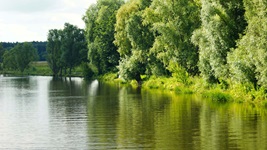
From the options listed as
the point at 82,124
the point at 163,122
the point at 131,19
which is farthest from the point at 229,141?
the point at 131,19

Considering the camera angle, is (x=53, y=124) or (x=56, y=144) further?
(x=53, y=124)

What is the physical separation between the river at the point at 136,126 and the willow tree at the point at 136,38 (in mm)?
27961

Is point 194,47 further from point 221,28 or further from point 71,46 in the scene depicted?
point 71,46

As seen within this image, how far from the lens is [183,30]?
59844mm

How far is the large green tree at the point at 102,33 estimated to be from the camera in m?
100

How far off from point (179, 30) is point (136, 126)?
31861 millimetres

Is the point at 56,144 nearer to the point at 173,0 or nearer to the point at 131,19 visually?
the point at 173,0

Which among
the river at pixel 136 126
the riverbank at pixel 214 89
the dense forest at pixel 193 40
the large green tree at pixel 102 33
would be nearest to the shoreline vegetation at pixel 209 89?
the riverbank at pixel 214 89

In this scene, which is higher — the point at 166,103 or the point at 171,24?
the point at 171,24

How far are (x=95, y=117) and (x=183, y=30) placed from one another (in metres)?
27.9

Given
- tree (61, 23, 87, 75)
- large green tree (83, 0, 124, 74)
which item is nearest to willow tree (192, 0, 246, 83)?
large green tree (83, 0, 124, 74)

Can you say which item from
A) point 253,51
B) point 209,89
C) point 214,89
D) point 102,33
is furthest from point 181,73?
point 102,33

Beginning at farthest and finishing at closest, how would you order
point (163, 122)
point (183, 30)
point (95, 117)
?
point (183, 30), point (95, 117), point (163, 122)

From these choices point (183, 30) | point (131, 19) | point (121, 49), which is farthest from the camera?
point (121, 49)
